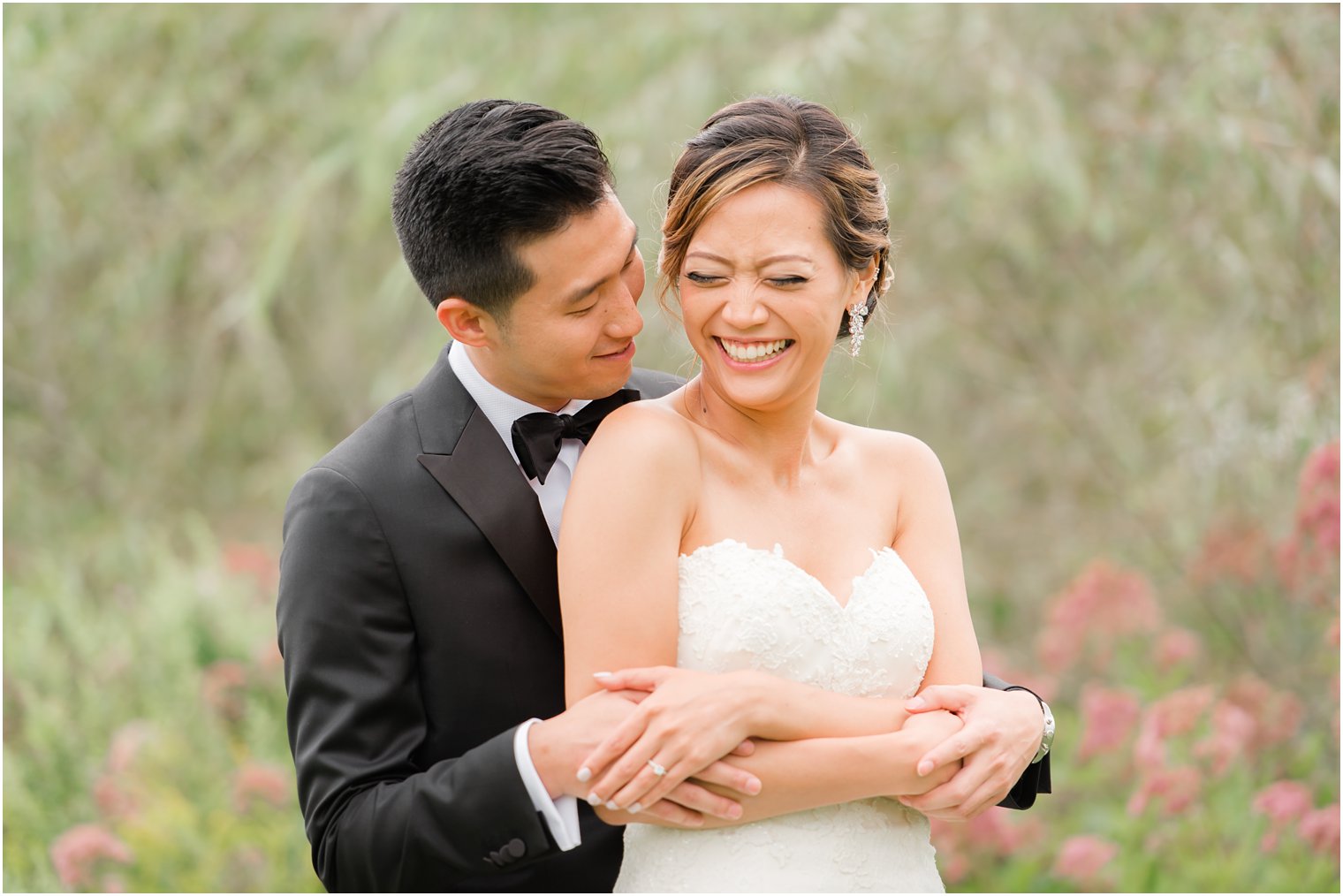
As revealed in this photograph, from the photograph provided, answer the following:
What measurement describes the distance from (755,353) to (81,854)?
10.8 ft

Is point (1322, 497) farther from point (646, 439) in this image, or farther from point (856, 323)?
point (646, 439)

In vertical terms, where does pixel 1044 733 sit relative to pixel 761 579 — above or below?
below

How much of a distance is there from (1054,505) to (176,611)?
160 inches

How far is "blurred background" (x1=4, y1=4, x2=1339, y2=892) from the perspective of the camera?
490cm

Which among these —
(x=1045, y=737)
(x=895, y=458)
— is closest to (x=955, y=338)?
(x=895, y=458)

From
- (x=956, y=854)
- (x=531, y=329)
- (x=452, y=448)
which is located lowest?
(x=956, y=854)

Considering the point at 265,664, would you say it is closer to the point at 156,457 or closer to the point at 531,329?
the point at 156,457

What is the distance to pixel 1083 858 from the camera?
4.62 metres

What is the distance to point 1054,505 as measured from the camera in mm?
6727

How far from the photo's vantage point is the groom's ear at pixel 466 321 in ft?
8.02

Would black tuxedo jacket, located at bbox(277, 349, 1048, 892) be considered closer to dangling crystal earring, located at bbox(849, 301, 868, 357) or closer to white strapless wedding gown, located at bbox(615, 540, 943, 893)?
white strapless wedding gown, located at bbox(615, 540, 943, 893)

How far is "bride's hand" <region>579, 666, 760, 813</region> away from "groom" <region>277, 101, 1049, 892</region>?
0.09 m

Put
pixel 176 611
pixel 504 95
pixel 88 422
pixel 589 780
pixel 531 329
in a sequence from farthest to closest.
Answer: pixel 88 422, pixel 176 611, pixel 504 95, pixel 531 329, pixel 589 780

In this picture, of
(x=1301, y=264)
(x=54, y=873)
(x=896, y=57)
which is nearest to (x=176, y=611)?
(x=54, y=873)
